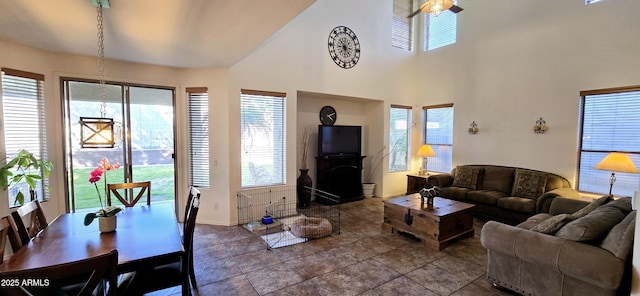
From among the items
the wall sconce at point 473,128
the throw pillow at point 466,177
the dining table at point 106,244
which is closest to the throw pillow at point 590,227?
the throw pillow at point 466,177

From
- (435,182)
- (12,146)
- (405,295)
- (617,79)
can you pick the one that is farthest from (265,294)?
(617,79)

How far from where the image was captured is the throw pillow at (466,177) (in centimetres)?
542

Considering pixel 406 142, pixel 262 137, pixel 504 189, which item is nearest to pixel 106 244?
pixel 262 137

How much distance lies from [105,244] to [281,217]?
10.1 ft

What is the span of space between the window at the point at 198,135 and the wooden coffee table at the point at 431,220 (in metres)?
3.04

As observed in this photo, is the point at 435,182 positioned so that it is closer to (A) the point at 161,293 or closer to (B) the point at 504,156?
(B) the point at 504,156

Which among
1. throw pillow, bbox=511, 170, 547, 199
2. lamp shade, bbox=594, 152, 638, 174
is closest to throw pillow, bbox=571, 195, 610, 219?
lamp shade, bbox=594, 152, 638, 174

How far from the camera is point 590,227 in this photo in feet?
7.27

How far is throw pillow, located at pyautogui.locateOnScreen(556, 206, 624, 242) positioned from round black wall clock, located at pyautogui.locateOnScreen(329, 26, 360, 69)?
14.6ft

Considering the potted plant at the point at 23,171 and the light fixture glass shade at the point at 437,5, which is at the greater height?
the light fixture glass shade at the point at 437,5

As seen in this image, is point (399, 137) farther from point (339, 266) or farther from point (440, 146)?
point (339, 266)

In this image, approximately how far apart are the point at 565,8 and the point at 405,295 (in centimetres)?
545

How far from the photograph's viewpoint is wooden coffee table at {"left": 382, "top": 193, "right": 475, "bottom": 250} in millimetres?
3600

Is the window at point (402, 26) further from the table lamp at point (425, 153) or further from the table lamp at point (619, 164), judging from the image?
the table lamp at point (619, 164)
